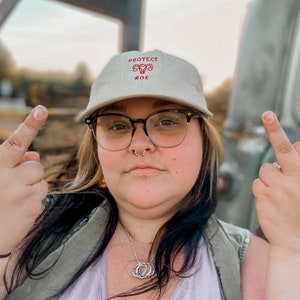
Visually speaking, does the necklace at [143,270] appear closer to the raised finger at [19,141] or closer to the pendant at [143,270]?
the pendant at [143,270]

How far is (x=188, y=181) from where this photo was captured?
105 cm

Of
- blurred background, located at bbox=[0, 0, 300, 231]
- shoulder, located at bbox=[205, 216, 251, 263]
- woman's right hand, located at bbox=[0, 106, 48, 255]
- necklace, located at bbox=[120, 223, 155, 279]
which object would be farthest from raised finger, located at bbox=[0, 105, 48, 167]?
blurred background, located at bbox=[0, 0, 300, 231]

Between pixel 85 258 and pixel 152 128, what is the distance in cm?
36

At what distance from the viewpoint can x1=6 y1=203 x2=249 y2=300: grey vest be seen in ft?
3.35

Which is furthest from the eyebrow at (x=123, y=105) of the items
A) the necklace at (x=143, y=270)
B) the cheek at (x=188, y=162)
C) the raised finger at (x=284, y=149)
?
the necklace at (x=143, y=270)

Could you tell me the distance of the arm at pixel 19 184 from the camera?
92 cm

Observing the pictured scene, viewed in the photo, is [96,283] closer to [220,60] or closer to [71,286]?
[71,286]

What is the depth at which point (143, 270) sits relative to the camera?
109 centimetres

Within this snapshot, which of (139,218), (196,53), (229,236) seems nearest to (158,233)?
(139,218)

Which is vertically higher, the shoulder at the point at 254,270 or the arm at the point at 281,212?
the arm at the point at 281,212

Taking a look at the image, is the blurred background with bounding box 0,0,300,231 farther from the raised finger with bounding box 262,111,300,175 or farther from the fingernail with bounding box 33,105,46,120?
the raised finger with bounding box 262,111,300,175

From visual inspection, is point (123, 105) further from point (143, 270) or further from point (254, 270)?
point (254, 270)

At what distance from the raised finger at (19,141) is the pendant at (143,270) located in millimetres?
400

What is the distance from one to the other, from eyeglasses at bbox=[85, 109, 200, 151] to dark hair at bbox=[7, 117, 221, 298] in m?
0.11
